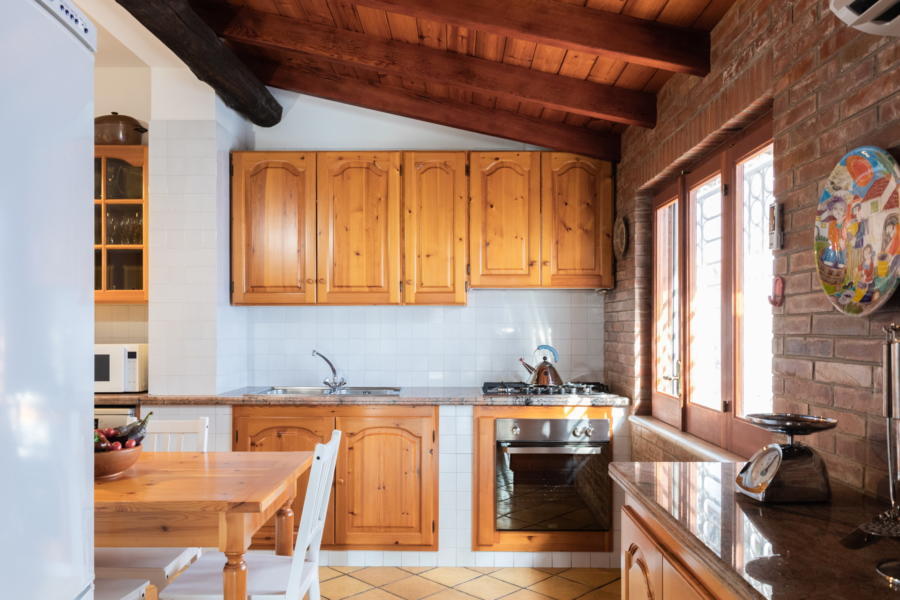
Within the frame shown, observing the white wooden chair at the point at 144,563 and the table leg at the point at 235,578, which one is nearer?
the table leg at the point at 235,578

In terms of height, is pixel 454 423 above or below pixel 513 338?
below

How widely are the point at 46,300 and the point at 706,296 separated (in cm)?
265

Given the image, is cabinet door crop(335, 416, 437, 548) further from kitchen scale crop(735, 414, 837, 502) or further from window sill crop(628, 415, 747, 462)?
kitchen scale crop(735, 414, 837, 502)

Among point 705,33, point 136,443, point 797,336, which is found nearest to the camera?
point 797,336

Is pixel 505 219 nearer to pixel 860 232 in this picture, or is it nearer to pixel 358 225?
pixel 358 225

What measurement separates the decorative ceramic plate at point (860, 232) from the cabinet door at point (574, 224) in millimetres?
2244

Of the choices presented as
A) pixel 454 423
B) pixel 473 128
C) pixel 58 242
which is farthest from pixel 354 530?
pixel 58 242

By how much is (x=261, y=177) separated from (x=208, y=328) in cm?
97

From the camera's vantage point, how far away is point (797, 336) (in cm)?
190

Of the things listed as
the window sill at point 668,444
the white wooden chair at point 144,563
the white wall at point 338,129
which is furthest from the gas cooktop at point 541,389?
the white wooden chair at point 144,563

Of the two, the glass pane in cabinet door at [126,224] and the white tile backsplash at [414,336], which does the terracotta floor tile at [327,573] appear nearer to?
the white tile backsplash at [414,336]

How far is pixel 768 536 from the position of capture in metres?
1.24

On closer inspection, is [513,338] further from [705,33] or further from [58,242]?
[58,242]

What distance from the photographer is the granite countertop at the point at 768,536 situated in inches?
39.6
